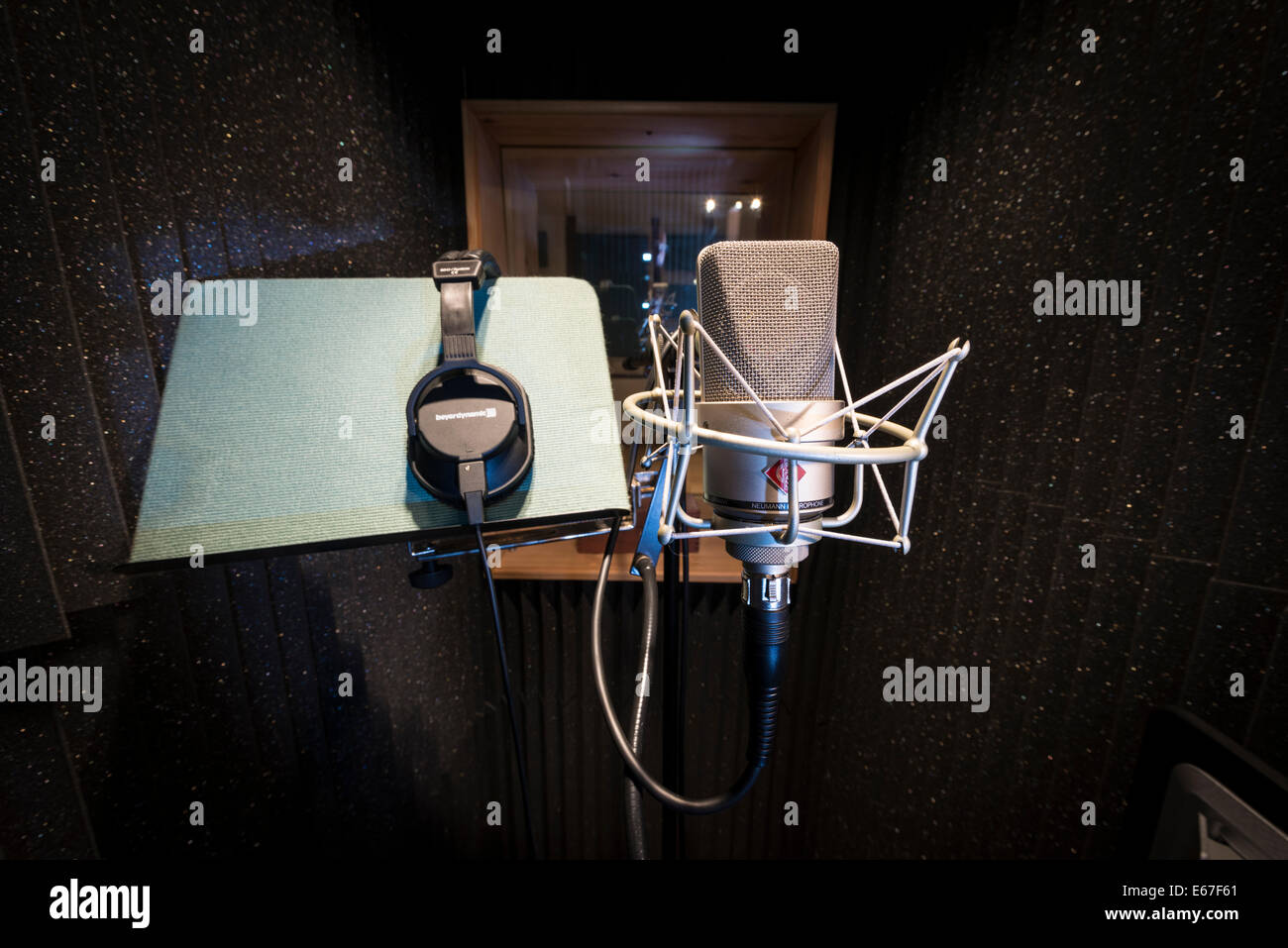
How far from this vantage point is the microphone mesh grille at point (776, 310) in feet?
1.34

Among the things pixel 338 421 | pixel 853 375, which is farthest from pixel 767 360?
pixel 853 375

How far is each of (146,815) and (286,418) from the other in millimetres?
598

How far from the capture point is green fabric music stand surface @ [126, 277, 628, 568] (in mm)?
406

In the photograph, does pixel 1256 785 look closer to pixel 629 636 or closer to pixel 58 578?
pixel 629 636

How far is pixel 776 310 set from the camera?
1.35 ft

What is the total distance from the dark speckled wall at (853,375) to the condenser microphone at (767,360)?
497mm

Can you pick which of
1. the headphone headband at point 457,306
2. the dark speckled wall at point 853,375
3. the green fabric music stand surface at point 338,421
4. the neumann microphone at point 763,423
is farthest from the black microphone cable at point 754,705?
the dark speckled wall at point 853,375

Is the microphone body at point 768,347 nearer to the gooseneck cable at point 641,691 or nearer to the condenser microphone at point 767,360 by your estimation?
the condenser microphone at point 767,360

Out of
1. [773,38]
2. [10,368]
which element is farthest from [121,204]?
[773,38]

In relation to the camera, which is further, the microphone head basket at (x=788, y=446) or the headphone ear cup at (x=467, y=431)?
the headphone ear cup at (x=467, y=431)

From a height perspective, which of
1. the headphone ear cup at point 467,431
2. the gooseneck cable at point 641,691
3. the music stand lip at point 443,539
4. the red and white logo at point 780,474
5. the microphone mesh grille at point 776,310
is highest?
the microphone mesh grille at point 776,310

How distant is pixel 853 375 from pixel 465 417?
92cm

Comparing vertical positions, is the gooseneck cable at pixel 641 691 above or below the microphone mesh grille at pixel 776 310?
below

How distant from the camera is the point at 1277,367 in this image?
481mm
